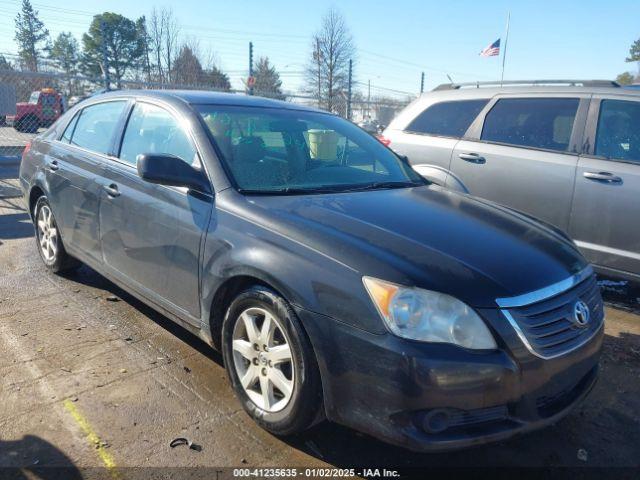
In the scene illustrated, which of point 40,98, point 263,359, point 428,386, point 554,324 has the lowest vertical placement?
point 263,359

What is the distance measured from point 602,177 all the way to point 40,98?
57.0 feet

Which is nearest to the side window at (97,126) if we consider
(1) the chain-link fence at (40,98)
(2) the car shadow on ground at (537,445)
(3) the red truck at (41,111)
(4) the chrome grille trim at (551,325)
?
(2) the car shadow on ground at (537,445)

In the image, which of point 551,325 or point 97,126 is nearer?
point 551,325

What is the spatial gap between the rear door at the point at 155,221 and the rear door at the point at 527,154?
2931mm

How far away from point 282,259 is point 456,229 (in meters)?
0.94

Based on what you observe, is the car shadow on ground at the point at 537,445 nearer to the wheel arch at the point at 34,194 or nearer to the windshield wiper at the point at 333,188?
the windshield wiper at the point at 333,188

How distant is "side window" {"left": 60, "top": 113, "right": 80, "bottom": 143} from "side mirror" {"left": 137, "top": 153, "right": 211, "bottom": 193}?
206 cm

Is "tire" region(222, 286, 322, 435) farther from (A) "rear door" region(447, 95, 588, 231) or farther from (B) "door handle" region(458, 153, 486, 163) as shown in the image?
(B) "door handle" region(458, 153, 486, 163)

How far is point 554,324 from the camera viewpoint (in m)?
2.27

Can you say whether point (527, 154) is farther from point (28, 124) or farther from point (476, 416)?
point (28, 124)

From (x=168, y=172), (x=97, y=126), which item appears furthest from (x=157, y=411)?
(x=97, y=126)

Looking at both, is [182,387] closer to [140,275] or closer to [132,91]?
[140,275]

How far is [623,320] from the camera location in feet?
13.9

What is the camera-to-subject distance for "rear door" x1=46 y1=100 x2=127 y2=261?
3801mm
